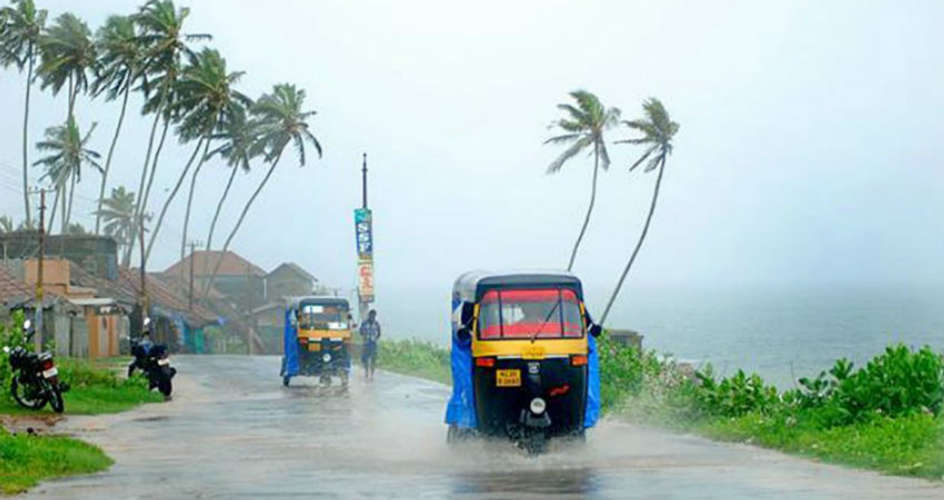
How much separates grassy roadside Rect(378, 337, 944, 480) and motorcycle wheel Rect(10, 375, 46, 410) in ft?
35.5

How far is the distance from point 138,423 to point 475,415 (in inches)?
374

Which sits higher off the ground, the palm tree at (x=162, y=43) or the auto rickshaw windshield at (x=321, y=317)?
the palm tree at (x=162, y=43)

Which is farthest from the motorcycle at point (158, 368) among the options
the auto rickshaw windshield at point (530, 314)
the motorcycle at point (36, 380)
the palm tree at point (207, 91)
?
the palm tree at point (207, 91)

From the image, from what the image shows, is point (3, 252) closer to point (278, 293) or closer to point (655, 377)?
point (278, 293)

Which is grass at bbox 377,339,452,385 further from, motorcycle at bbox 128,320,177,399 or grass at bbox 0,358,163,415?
grass at bbox 0,358,163,415

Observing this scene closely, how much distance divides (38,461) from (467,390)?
5700mm

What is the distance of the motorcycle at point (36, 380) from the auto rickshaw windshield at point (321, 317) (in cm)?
1240

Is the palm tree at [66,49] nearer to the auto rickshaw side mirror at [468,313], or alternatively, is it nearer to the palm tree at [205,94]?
the palm tree at [205,94]

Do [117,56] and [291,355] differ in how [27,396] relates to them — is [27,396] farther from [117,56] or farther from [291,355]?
[117,56]

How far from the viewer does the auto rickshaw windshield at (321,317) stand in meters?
40.2

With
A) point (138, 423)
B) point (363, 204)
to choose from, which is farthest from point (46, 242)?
point (138, 423)

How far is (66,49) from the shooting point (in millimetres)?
81312

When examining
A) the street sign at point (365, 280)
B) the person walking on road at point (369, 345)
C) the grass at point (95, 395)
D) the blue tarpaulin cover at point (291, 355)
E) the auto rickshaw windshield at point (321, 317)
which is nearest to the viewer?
the grass at point (95, 395)

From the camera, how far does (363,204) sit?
61.3m
